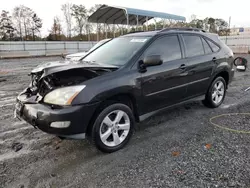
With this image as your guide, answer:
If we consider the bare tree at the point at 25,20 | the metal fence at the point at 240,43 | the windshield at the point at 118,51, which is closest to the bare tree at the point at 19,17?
the bare tree at the point at 25,20

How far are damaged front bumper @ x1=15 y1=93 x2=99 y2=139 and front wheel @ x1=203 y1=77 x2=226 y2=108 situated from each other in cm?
303

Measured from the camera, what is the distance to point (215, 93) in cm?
504

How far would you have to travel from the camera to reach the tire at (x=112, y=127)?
297 cm

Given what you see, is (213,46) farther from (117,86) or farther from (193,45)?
(117,86)

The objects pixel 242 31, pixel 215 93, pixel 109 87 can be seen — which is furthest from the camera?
pixel 242 31

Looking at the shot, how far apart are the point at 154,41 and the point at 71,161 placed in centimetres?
231

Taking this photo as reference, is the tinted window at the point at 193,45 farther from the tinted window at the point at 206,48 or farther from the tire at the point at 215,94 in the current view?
the tire at the point at 215,94

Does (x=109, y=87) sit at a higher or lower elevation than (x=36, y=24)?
lower

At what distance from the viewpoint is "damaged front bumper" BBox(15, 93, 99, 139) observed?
2709 millimetres

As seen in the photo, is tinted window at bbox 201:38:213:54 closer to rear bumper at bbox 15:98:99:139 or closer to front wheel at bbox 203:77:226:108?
front wheel at bbox 203:77:226:108

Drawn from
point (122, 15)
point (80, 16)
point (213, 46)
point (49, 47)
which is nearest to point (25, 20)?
point (80, 16)

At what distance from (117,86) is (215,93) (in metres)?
2.96

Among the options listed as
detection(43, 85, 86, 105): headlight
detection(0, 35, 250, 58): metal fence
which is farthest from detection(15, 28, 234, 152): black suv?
detection(0, 35, 250, 58): metal fence

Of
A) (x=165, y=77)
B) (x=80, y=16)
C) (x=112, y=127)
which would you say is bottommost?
(x=112, y=127)
